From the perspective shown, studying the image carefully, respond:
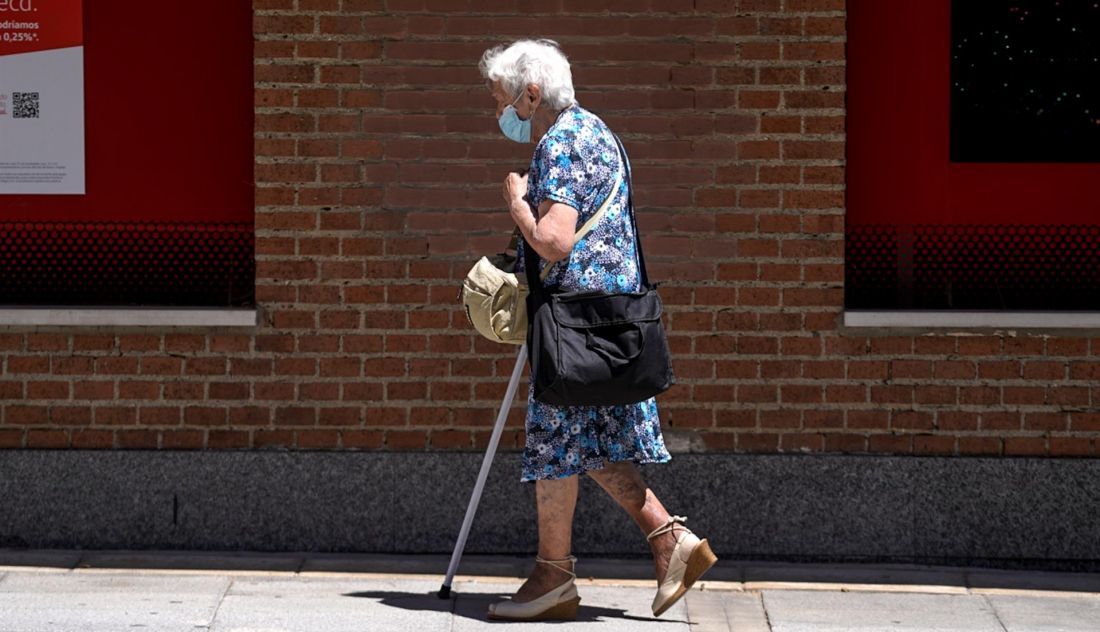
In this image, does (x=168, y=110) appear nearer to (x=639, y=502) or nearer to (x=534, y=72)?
(x=534, y=72)

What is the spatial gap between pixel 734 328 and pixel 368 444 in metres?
1.51

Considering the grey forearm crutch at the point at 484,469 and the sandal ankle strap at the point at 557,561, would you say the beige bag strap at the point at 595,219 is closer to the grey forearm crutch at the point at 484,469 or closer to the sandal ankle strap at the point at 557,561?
the grey forearm crutch at the point at 484,469

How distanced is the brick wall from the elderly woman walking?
1.02m

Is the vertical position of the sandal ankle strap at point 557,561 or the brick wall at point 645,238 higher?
the brick wall at point 645,238

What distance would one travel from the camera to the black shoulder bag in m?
6.06

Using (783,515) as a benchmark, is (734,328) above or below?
above

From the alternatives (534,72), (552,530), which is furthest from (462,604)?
(534,72)

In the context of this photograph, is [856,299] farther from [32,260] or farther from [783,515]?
[32,260]

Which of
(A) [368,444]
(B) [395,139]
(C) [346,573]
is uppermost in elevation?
(B) [395,139]

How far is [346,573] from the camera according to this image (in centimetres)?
725

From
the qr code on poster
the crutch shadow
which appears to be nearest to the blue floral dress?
the crutch shadow

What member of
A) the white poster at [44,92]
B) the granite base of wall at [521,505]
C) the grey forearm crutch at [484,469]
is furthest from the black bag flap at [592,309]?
the white poster at [44,92]

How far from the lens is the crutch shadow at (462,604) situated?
656 cm

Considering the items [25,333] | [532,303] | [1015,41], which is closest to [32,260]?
[25,333]
